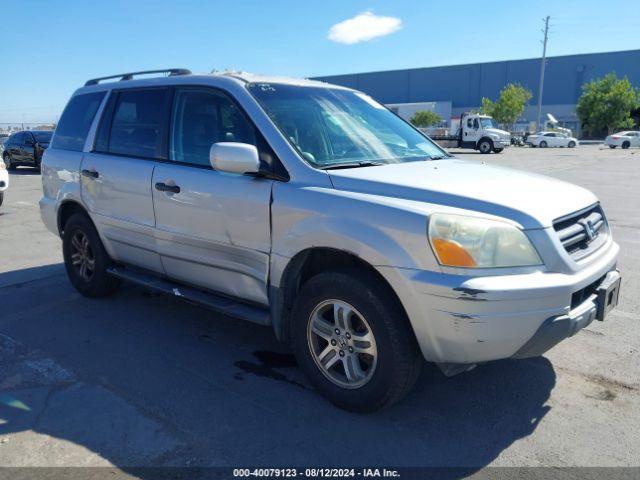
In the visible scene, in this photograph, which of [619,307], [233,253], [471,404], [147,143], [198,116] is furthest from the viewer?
[619,307]

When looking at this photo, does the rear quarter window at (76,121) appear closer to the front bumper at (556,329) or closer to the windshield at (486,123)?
the front bumper at (556,329)

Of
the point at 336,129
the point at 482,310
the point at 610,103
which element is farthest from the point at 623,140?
the point at 482,310

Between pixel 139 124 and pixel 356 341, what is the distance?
273 centimetres

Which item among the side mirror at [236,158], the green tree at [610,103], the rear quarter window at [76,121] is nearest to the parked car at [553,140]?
the green tree at [610,103]

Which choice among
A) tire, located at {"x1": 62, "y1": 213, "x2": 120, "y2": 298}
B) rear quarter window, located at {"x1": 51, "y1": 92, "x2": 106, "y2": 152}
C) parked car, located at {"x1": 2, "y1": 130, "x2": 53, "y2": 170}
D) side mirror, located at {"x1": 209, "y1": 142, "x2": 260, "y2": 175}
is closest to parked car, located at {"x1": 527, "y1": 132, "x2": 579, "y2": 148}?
parked car, located at {"x1": 2, "y1": 130, "x2": 53, "y2": 170}

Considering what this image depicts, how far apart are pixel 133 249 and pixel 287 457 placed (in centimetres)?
252

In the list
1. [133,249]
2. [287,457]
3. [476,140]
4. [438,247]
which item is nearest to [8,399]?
[133,249]

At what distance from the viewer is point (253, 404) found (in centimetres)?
333

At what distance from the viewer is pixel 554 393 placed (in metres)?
3.44

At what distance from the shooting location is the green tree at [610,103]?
60.6 metres

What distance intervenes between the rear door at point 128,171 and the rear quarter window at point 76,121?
10.6 inches

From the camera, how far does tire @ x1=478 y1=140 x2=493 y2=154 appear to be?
119 feet

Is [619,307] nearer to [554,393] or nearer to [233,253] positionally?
[554,393]

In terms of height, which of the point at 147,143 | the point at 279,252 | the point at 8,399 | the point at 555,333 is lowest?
the point at 8,399
